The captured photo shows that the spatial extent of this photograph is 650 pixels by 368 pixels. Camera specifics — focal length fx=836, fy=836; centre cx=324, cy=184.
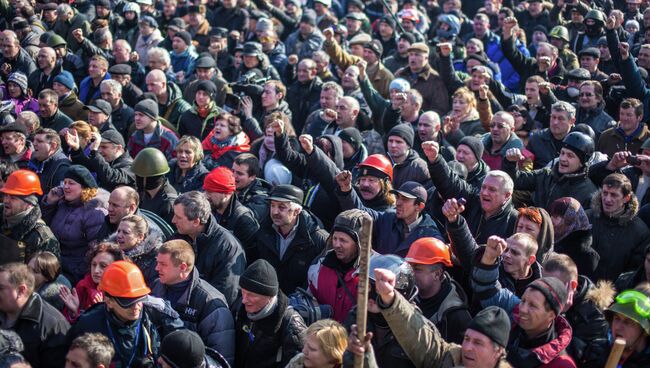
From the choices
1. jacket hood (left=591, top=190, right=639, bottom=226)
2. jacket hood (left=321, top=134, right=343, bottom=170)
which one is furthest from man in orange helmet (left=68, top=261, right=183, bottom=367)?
jacket hood (left=591, top=190, right=639, bottom=226)

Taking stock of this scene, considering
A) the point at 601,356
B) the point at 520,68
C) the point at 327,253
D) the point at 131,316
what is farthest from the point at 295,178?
the point at 520,68

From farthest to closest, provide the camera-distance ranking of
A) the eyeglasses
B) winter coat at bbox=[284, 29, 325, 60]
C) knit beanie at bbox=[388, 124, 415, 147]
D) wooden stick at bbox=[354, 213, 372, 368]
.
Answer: winter coat at bbox=[284, 29, 325, 60], knit beanie at bbox=[388, 124, 415, 147], the eyeglasses, wooden stick at bbox=[354, 213, 372, 368]

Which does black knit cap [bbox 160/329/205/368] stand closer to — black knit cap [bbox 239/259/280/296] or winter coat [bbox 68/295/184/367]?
winter coat [bbox 68/295/184/367]

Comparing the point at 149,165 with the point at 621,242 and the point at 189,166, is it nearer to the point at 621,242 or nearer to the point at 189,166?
the point at 189,166

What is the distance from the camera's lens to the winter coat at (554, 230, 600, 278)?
6754 millimetres

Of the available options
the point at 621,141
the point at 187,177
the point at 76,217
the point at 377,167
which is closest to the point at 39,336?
the point at 76,217

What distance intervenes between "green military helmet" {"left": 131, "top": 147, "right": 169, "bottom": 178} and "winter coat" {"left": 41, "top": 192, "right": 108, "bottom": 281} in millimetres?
623

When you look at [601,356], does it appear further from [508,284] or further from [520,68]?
[520,68]

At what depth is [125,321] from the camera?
538cm

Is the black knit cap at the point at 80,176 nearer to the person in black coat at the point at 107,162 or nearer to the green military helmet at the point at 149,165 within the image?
the green military helmet at the point at 149,165

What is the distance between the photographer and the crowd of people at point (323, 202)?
17.1 ft

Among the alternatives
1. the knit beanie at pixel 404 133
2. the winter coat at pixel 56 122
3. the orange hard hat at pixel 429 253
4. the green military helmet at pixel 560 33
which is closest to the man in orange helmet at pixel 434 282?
the orange hard hat at pixel 429 253

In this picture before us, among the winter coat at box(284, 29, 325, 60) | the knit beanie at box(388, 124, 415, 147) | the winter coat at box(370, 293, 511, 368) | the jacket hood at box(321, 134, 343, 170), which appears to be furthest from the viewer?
the winter coat at box(284, 29, 325, 60)

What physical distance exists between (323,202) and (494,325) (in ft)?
11.8
